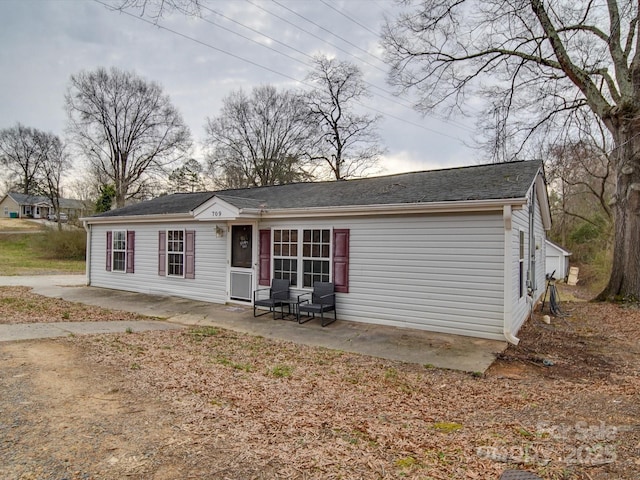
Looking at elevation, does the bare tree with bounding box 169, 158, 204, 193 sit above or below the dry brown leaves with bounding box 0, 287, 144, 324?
above

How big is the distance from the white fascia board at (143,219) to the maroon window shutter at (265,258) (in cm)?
221

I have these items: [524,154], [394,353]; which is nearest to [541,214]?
[524,154]

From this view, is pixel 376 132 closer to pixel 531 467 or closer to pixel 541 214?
pixel 541 214

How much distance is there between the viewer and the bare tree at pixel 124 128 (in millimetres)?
26984

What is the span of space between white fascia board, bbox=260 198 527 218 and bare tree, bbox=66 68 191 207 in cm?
2312

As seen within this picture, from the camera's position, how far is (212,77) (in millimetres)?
12164

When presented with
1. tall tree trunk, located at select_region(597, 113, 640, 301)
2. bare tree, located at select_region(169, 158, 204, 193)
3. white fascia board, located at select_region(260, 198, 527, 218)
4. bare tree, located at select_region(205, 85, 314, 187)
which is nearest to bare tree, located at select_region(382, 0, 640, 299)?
tall tree trunk, located at select_region(597, 113, 640, 301)

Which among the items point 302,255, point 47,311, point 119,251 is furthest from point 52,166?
point 302,255

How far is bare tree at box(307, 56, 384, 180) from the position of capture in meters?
26.7

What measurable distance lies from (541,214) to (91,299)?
13502 mm

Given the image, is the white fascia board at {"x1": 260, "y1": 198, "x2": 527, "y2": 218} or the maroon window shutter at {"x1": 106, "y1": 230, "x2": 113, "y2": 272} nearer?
the white fascia board at {"x1": 260, "y1": 198, "x2": 527, "y2": 218}

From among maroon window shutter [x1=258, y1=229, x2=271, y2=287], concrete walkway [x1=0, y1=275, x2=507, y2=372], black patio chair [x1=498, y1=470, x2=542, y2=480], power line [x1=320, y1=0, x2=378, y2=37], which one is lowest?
concrete walkway [x1=0, y1=275, x2=507, y2=372]

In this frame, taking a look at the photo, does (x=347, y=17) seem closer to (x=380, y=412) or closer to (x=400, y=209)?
(x=400, y=209)

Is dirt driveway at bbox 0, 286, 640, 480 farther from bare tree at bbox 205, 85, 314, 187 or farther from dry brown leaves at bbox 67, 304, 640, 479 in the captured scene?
bare tree at bbox 205, 85, 314, 187
